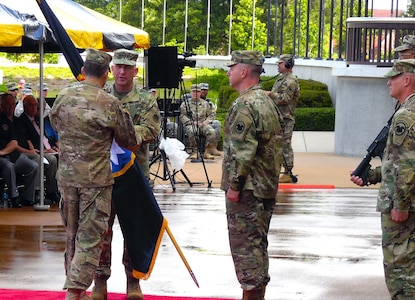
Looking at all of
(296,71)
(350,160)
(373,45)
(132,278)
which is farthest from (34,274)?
(296,71)

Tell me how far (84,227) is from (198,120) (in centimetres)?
1483

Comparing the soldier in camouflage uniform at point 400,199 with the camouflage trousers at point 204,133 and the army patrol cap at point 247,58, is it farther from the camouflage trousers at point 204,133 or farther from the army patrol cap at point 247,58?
the camouflage trousers at point 204,133

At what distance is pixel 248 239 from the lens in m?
7.79

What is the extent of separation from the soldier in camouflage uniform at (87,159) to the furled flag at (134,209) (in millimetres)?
451

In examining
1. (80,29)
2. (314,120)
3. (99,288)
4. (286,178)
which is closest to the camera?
(99,288)

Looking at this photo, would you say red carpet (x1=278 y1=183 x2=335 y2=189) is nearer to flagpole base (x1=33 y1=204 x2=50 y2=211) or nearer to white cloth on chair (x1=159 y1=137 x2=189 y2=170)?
white cloth on chair (x1=159 y1=137 x2=189 y2=170)

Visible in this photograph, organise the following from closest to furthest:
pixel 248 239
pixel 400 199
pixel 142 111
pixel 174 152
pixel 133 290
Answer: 1. pixel 400 199
2. pixel 248 239
3. pixel 133 290
4. pixel 142 111
5. pixel 174 152

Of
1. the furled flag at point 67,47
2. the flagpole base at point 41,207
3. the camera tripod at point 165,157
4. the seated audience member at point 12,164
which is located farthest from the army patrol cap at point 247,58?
the camera tripod at point 165,157

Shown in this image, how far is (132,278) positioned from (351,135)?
1497 centimetres

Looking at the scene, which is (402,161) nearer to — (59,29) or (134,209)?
(134,209)

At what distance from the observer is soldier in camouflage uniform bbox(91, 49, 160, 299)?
8125 mm

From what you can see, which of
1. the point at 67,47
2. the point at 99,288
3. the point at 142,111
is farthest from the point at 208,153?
the point at 99,288

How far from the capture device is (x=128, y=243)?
8.16 metres

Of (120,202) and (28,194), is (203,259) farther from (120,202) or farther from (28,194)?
(28,194)
